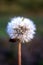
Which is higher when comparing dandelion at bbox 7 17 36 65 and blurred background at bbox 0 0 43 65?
blurred background at bbox 0 0 43 65

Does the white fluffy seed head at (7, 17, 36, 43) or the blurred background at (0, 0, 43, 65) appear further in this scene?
the blurred background at (0, 0, 43, 65)

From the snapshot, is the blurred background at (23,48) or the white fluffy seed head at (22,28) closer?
the white fluffy seed head at (22,28)

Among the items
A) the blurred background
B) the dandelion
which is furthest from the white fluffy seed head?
the blurred background

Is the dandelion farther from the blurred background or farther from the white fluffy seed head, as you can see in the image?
the blurred background

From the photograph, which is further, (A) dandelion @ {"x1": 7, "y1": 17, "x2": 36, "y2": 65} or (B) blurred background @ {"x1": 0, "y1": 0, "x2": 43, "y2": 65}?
(B) blurred background @ {"x1": 0, "y1": 0, "x2": 43, "y2": 65}

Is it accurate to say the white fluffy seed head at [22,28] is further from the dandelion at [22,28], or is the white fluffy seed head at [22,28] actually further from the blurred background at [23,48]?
the blurred background at [23,48]

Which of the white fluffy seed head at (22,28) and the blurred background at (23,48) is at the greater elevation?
the blurred background at (23,48)

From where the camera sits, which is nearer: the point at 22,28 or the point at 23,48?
the point at 22,28

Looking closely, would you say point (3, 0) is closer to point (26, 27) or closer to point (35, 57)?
point (35, 57)

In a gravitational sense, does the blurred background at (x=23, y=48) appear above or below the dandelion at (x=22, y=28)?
above

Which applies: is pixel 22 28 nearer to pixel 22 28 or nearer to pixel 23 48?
pixel 22 28

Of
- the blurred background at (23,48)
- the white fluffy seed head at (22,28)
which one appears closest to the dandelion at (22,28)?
the white fluffy seed head at (22,28)

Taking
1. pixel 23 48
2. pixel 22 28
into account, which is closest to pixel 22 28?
pixel 22 28
